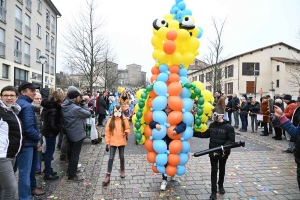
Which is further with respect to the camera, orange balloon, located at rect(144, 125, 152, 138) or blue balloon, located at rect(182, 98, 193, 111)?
orange balloon, located at rect(144, 125, 152, 138)

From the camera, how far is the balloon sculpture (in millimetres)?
4562

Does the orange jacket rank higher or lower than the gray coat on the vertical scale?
lower

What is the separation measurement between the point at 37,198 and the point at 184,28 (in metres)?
4.23

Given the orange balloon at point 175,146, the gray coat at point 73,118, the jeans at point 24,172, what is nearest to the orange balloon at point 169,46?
the orange balloon at point 175,146

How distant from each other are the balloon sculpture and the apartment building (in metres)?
13.4

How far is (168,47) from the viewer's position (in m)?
4.46

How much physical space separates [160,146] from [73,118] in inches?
78.3

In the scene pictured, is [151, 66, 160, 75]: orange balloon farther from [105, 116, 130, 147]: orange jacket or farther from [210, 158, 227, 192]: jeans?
[210, 158, 227, 192]: jeans

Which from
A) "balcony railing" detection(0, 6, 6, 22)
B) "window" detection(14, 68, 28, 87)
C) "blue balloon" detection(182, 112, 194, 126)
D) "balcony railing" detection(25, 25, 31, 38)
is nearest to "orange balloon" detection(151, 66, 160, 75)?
"blue balloon" detection(182, 112, 194, 126)

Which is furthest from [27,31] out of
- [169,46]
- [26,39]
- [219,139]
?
[219,139]

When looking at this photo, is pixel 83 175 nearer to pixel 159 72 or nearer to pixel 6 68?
pixel 159 72

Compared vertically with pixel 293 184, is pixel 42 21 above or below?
above

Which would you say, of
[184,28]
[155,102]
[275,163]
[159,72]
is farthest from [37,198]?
[275,163]

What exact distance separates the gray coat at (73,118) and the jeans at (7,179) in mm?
1960
